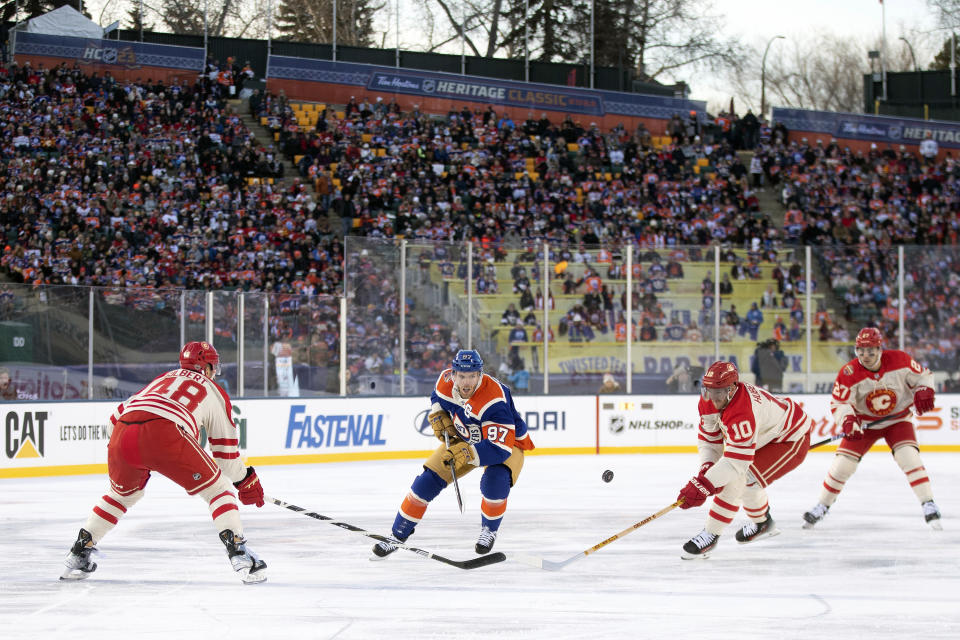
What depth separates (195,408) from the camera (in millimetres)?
5422

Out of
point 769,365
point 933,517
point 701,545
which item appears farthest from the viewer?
point 769,365

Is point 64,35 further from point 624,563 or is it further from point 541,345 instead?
point 624,563

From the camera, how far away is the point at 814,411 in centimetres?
1364

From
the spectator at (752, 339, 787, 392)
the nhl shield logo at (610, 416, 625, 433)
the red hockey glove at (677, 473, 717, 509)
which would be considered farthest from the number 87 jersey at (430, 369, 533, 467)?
the spectator at (752, 339, 787, 392)

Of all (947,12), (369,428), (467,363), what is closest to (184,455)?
(467,363)

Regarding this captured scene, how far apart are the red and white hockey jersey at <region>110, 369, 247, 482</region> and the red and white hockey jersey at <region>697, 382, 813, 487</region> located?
2524 mm

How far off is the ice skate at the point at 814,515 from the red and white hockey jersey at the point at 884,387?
2.11 ft

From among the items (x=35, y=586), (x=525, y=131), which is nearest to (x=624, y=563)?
(x=35, y=586)

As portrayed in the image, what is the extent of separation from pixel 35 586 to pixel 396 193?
14.7 meters

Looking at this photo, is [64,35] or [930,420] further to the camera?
[64,35]

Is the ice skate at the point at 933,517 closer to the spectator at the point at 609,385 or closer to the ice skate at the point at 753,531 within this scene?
the ice skate at the point at 753,531

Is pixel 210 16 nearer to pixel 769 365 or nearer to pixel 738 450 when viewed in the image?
pixel 769 365

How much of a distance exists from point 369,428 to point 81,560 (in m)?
6.81

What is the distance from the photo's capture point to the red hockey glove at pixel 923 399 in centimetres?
752
